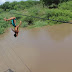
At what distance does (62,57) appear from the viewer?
609 cm

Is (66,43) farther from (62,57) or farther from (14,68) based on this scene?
(14,68)

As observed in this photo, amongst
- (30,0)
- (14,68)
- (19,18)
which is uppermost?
(30,0)

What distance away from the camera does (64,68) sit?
17.5 feet

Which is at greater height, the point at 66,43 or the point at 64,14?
the point at 64,14

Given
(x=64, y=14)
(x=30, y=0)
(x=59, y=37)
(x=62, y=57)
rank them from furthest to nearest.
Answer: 1. (x=30, y=0)
2. (x=64, y=14)
3. (x=59, y=37)
4. (x=62, y=57)

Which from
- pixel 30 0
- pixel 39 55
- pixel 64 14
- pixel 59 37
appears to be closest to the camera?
pixel 39 55

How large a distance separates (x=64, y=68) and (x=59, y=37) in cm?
371

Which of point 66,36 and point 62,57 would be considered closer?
point 62,57

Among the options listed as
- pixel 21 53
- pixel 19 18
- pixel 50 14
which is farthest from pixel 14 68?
pixel 19 18

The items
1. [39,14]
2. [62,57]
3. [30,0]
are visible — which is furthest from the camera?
[30,0]

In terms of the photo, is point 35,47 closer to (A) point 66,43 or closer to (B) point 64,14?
(A) point 66,43

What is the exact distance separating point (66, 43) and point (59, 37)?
1.28m

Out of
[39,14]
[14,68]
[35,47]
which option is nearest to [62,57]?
[35,47]

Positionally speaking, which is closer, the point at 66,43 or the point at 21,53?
the point at 21,53
